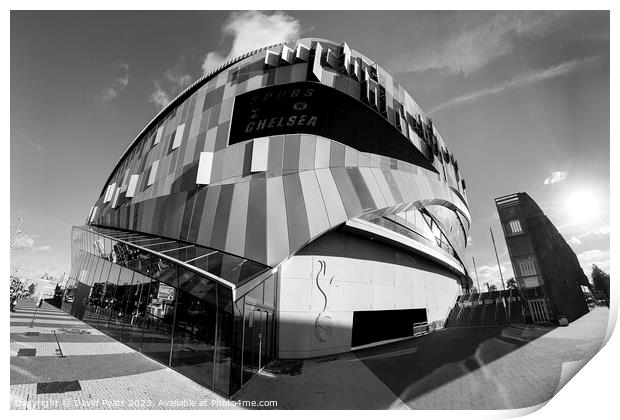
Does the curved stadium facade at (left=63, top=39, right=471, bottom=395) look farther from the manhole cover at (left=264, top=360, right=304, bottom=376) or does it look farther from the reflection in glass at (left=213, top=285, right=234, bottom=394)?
the manhole cover at (left=264, top=360, right=304, bottom=376)

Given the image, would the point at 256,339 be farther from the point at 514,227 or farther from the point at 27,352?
the point at 514,227

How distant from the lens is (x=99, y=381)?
229 inches

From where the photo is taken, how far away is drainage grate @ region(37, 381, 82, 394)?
512 centimetres

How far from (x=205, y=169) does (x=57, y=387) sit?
9.88 m

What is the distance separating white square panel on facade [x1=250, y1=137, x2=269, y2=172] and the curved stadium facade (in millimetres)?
58

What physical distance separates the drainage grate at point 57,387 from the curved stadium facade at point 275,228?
2.48 meters

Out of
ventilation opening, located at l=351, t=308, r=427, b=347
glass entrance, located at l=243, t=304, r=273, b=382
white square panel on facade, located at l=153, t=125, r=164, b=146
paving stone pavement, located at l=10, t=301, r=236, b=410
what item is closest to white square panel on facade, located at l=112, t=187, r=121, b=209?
white square panel on facade, located at l=153, t=125, r=164, b=146

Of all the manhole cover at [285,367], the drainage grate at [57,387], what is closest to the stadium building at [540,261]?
the manhole cover at [285,367]

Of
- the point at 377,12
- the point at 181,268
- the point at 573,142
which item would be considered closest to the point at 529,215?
the point at 573,142

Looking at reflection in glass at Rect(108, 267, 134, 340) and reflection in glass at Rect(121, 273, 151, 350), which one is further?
reflection in glass at Rect(108, 267, 134, 340)

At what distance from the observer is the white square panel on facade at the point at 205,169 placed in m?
13.1

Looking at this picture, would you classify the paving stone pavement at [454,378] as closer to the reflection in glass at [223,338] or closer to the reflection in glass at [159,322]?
the reflection in glass at [223,338]

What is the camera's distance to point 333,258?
12344 mm
